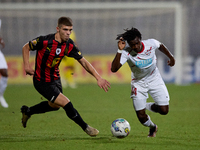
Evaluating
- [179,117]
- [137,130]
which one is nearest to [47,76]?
Result: [137,130]

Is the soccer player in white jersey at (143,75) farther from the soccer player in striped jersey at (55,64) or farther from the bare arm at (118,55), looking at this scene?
the soccer player in striped jersey at (55,64)

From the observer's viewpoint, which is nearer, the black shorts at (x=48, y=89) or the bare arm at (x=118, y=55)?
the bare arm at (x=118, y=55)

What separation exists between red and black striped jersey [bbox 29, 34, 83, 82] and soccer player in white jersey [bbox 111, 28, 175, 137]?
803 mm

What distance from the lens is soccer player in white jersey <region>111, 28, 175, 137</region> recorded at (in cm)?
535

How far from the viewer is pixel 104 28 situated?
19.7 m

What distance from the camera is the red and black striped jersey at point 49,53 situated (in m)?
5.34

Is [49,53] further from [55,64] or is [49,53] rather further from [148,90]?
[148,90]

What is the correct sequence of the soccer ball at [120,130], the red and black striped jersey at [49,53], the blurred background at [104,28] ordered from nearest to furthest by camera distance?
1. the soccer ball at [120,130]
2. the red and black striped jersey at [49,53]
3. the blurred background at [104,28]

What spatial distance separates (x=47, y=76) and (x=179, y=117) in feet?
11.4

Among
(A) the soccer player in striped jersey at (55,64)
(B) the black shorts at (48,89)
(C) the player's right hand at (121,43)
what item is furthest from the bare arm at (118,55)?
(B) the black shorts at (48,89)

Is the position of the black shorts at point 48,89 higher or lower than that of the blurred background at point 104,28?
higher

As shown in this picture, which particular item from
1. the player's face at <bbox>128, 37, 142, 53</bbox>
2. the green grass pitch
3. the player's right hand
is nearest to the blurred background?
the green grass pitch

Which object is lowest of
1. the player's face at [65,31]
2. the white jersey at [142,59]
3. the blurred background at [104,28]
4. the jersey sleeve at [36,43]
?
the blurred background at [104,28]

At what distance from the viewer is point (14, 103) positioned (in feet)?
34.4
